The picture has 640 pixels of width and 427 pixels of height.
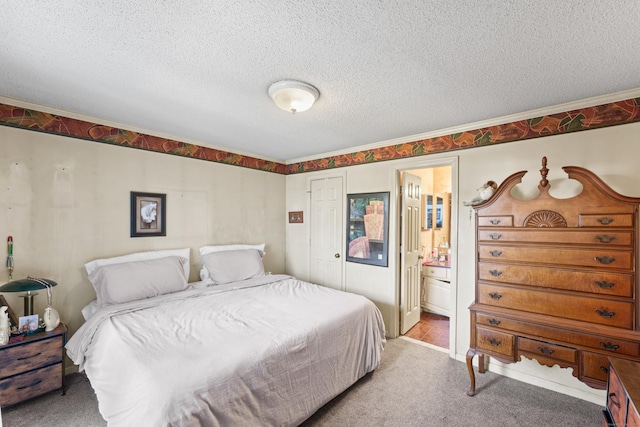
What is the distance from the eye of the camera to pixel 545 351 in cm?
205

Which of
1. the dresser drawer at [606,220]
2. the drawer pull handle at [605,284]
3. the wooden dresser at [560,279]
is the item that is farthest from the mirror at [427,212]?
the drawer pull handle at [605,284]

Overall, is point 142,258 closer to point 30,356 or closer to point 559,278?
point 30,356

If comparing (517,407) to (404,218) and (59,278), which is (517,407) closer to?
(404,218)

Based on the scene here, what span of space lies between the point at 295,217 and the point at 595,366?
363cm

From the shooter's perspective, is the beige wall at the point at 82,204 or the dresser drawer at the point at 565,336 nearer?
the dresser drawer at the point at 565,336

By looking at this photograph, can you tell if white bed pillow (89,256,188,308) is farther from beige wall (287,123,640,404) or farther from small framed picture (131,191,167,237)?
beige wall (287,123,640,404)

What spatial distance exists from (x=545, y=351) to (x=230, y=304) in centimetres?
256

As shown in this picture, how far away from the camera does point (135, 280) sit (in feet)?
8.59

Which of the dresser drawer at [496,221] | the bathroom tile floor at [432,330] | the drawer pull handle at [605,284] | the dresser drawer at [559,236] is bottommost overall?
the bathroom tile floor at [432,330]

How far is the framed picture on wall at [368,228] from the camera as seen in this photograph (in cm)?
353

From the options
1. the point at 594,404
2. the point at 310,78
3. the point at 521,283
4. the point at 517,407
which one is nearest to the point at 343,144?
the point at 310,78

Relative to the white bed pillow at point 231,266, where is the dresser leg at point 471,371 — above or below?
below

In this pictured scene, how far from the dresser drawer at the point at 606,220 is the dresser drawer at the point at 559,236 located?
0.15 ft

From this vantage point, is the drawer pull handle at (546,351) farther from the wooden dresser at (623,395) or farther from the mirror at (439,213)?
the mirror at (439,213)
